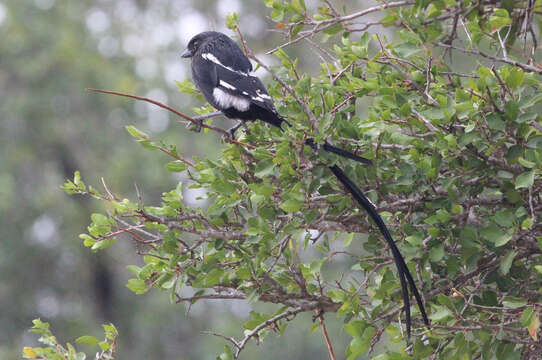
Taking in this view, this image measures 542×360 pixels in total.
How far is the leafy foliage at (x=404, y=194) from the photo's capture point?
94.5 inches

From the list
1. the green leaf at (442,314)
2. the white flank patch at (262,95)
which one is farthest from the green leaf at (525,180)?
the white flank patch at (262,95)

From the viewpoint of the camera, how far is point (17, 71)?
12.1 meters

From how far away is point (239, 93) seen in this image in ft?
10.9

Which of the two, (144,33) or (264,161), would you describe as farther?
(144,33)

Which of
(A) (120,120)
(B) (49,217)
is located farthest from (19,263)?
(A) (120,120)

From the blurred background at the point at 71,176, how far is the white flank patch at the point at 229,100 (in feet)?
25.4

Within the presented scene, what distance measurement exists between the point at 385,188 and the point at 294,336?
30.2 feet

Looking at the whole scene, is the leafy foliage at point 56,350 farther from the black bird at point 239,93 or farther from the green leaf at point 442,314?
the green leaf at point 442,314

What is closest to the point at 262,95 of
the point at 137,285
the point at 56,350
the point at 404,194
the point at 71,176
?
the point at 404,194

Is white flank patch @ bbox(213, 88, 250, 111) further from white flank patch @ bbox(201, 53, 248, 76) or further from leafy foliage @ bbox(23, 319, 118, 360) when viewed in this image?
leafy foliage @ bbox(23, 319, 118, 360)

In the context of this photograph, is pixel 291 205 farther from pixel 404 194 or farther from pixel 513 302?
pixel 513 302

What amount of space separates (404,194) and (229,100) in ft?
3.47

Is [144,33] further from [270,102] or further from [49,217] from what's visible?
[270,102]

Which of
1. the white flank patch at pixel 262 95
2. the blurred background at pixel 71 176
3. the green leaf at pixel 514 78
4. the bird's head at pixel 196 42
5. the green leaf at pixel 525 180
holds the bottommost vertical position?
the blurred background at pixel 71 176
